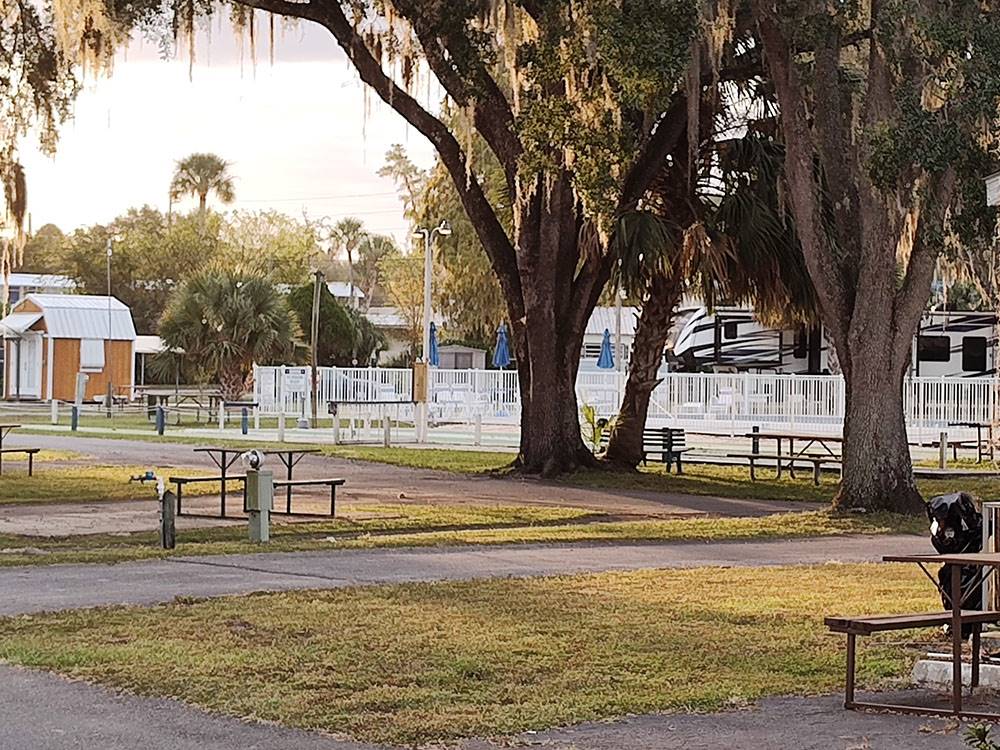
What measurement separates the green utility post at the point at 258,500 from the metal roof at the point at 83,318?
49.4m

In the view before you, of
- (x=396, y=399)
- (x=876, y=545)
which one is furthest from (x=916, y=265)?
(x=396, y=399)

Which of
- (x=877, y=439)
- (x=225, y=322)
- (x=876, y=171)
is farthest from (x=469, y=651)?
(x=225, y=322)

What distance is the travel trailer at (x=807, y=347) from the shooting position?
43.7 metres

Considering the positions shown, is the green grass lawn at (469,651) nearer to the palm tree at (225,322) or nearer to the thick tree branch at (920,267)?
the thick tree branch at (920,267)

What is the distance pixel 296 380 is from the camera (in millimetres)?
51906

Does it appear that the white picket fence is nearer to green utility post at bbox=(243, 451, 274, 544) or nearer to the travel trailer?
the travel trailer

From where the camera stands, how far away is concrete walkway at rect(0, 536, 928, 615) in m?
13.4

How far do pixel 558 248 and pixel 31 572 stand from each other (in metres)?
14.8

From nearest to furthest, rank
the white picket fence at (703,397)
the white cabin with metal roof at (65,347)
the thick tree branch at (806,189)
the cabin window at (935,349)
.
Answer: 1. the thick tree branch at (806,189)
2. the white picket fence at (703,397)
3. the cabin window at (935,349)
4. the white cabin with metal roof at (65,347)

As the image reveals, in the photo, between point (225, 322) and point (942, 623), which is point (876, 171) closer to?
point (942, 623)

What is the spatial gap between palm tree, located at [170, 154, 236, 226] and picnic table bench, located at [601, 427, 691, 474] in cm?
7544

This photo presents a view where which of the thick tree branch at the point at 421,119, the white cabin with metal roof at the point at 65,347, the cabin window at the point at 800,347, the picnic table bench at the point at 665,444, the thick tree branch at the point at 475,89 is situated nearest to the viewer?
the thick tree branch at the point at 475,89

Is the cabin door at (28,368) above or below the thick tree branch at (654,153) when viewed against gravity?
below

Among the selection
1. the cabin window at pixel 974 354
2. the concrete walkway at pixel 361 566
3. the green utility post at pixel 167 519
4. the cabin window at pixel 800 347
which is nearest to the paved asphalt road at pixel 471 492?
the green utility post at pixel 167 519
